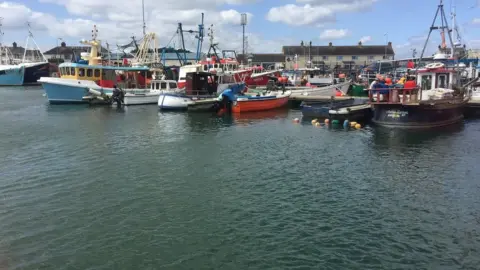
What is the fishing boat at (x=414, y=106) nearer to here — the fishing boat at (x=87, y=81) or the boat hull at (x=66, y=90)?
the fishing boat at (x=87, y=81)

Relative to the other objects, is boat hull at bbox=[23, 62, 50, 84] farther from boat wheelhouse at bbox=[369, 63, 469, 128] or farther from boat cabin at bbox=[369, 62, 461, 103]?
boat wheelhouse at bbox=[369, 63, 469, 128]

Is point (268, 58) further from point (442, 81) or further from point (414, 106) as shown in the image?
point (414, 106)

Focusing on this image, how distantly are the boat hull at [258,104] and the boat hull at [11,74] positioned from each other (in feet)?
230

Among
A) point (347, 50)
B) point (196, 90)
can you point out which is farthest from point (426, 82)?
point (347, 50)

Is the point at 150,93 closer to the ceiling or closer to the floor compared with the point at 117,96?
closer to the ceiling

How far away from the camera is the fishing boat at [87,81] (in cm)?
4456

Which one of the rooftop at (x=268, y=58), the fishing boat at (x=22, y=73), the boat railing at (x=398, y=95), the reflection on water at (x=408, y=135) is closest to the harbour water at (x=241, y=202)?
the reflection on water at (x=408, y=135)

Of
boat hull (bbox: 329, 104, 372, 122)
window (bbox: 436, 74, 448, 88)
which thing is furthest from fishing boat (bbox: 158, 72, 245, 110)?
window (bbox: 436, 74, 448, 88)

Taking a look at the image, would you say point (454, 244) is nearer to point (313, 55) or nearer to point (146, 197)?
point (146, 197)

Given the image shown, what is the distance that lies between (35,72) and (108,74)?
51.8 metres

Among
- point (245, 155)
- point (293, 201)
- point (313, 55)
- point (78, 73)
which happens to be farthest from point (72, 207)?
point (313, 55)

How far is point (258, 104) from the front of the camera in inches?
1463

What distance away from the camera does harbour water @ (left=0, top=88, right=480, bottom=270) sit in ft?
32.3

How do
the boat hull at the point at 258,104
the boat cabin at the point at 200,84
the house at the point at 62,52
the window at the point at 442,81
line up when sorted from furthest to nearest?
the house at the point at 62,52, the boat cabin at the point at 200,84, the boat hull at the point at 258,104, the window at the point at 442,81
